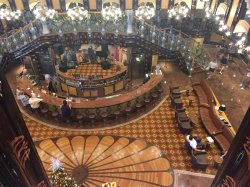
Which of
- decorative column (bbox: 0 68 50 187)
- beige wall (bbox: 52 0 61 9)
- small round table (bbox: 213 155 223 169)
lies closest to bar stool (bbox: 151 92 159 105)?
small round table (bbox: 213 155 223 169)

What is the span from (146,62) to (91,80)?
4117 millimetres

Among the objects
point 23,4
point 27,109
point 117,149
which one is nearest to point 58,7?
point 23,4

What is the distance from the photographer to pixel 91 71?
54.6ft

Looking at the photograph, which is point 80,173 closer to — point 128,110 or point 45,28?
point 128,110

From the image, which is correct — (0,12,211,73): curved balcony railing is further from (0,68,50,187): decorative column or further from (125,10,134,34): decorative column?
(0,68,50,187): decorative column

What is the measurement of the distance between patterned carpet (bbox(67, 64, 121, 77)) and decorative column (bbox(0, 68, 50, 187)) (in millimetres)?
11541

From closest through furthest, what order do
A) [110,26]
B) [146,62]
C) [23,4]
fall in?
[110,26] < [146,62] < [23,4]

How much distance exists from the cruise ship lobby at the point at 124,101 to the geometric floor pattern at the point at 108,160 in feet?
0.13

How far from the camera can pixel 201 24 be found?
19375 millimetres

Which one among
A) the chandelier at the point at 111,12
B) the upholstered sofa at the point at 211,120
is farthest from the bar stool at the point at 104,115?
the chandelier at the point at 111,12

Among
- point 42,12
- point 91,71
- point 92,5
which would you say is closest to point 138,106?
point 91,71

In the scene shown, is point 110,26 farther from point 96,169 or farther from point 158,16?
point 96,169

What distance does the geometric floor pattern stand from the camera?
29.3 ft

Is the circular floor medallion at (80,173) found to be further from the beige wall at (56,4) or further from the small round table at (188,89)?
the beige wall at (56,4)
